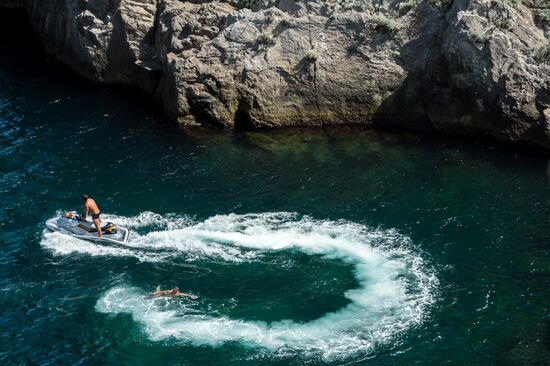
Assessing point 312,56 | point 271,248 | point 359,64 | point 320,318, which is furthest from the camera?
point 359,64

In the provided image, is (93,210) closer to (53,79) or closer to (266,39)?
(266,39)

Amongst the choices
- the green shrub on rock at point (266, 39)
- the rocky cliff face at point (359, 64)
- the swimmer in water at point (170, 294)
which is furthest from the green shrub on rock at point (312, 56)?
the swimmer in water at point (170, 294)

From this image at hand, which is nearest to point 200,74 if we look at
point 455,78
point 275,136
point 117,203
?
point 275,136

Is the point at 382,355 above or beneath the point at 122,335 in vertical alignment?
above

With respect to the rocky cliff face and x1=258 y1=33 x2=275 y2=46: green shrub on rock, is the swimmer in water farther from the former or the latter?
x1=258 y1=33 x2=275 y2=46: green shrub on rock

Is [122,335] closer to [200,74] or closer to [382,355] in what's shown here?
[382,355]

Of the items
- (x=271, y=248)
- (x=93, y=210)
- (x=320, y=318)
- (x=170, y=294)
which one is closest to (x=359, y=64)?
(x=271, y=248)

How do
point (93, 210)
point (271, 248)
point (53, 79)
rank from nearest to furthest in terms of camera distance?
point (271, 248) → point (93, 210) → point (53, 79)
